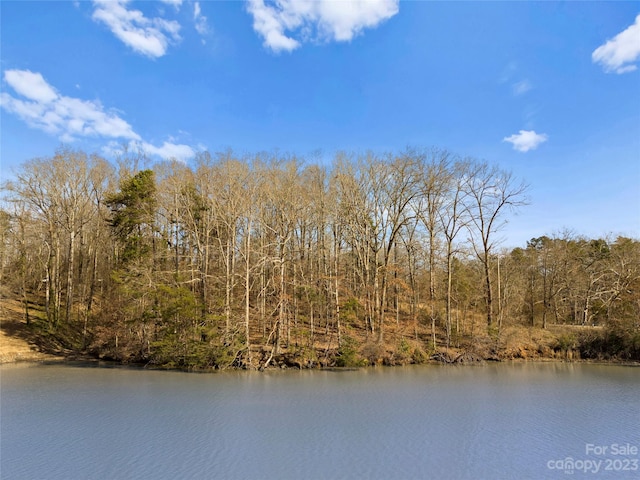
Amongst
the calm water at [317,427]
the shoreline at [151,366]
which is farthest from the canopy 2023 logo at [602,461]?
the shoreline at [151,366]

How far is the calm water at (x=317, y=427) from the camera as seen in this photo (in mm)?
8461

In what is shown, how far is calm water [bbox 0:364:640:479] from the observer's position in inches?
333

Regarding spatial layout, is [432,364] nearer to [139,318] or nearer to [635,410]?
[635,410]

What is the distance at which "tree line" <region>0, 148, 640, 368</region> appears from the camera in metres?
22.2

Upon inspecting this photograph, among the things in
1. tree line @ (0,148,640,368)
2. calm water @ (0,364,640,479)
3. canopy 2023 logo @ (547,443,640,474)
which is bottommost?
canopy 2023 logo @ (547,443,640,474)

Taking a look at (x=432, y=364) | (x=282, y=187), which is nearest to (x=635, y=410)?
(x=432, y=364)

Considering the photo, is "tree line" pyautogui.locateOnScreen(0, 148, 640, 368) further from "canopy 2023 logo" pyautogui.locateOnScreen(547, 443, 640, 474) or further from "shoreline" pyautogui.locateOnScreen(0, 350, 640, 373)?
"canopy 2023 logo" pyautogui.locateOnScreen(547, 443, 640, 474)

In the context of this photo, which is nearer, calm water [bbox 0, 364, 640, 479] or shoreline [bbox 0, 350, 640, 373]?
calm water [bbox 0, 364, 640, 479]

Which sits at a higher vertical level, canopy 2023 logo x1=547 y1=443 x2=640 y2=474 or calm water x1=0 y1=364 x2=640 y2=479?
calm water x1=0 y1=364 x2=640 y2=479

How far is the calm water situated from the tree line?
4.61 metres

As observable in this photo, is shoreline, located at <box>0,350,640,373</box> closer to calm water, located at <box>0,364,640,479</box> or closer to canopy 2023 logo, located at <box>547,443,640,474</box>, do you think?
calm water, located at <box>0,364,640,479</box>

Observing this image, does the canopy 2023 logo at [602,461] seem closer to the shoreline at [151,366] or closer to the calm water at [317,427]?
the calm water at [317,427]

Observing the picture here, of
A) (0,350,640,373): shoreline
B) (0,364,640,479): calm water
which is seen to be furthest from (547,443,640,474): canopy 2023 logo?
(0,350,640,373): shoreline

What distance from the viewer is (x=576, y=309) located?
3136 centimetres
